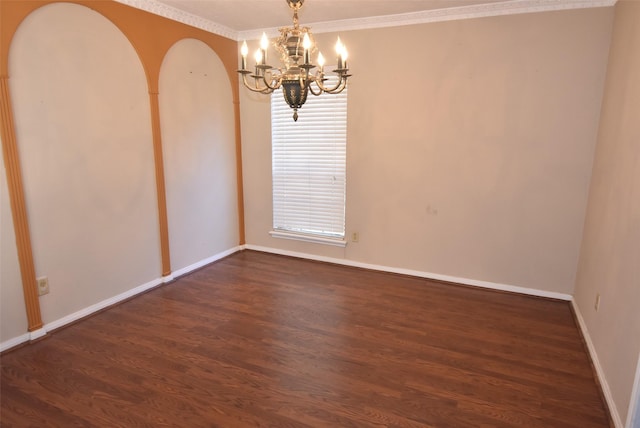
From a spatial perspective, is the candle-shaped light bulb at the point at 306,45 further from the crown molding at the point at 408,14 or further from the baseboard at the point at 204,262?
the baseboard at the point at 204,262

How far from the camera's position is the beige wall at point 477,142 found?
11.1 feet

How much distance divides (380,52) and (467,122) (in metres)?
1.12

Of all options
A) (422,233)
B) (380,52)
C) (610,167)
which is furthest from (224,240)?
(610,167)

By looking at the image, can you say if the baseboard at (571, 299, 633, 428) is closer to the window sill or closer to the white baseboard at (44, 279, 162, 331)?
the window sill

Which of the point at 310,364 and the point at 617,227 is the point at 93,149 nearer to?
the point at 310,364

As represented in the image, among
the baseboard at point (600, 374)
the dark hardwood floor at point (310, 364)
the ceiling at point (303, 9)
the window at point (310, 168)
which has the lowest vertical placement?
the dark hardwood floor at point (310, 364)

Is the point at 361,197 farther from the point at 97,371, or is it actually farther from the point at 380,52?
the point at 97,371

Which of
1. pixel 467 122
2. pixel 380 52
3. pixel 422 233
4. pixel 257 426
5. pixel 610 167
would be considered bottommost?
pixel 257 426

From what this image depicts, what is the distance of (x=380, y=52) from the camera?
13.1 feet

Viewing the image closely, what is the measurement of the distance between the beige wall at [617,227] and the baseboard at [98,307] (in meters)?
3.68

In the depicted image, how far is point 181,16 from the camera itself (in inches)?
150

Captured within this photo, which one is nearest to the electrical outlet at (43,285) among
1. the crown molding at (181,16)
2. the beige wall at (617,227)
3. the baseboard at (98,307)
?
the baseboard at (98,307)

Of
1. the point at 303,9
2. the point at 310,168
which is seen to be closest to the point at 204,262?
the point at 310,168

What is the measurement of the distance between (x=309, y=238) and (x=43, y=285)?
2.63 metres
